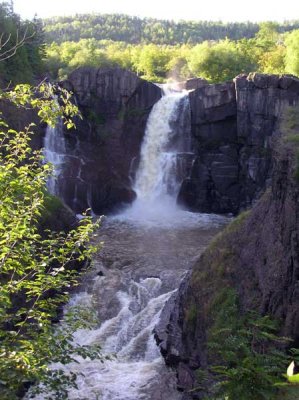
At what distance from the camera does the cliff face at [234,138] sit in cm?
3378

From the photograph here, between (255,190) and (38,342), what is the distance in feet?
98.4

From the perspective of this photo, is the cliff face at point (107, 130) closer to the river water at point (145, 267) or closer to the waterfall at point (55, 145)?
the waterfall at point (55, 145)

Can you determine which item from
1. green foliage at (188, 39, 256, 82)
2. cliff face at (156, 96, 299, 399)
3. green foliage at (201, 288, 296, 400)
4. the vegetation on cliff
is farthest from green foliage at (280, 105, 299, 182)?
green foliage at (188, 39, 256, 82)

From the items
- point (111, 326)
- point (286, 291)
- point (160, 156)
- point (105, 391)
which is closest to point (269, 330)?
point (286, 291)

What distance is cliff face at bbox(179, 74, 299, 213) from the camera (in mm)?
33781

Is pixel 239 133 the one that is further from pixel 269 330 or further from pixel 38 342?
pixel 38 342

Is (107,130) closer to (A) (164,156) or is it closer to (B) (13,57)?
(A) (164,156)

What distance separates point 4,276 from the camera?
53.7ft

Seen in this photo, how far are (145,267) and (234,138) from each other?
1702 centimetres

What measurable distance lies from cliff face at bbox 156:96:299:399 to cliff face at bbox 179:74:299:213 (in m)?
17.2

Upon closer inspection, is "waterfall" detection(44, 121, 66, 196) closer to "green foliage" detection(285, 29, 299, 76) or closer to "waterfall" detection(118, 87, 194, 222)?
"waterfall" detection(118, 87, 194, 222)

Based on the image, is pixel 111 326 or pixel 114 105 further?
pixel 114 105

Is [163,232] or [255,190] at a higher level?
[255,190]

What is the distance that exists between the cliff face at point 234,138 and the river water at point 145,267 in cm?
130
